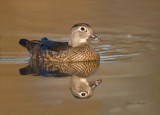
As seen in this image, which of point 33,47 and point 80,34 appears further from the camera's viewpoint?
point 33,47

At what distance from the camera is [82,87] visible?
7.79 metres

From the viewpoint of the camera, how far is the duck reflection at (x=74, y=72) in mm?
7630

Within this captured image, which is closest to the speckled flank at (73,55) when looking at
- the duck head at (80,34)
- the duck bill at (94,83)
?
the duck head at (80,34)

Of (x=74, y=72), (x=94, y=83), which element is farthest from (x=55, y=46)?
(x=94, y=83)

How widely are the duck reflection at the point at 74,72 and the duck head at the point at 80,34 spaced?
2.02 feet

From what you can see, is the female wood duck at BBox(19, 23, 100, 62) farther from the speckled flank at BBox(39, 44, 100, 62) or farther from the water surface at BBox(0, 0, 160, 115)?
the water surface at BBox(0, 0, 160, 115)

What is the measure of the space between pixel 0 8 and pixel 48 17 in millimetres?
2242

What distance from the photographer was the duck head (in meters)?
9.96

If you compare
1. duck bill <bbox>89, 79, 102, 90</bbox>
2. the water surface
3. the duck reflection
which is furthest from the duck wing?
duck bill <bbox>89, 79, 102, 90</bbox>

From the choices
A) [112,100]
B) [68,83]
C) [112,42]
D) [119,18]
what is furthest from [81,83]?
[119,18]

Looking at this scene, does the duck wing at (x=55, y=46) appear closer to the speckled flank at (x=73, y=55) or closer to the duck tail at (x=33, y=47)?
the speckled flank at (x=73, y=55)

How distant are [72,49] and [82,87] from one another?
7.24 feet

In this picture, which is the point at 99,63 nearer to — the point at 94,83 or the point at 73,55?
the point at 73,55

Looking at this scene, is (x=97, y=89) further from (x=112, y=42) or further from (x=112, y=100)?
(x=112, y=42)
